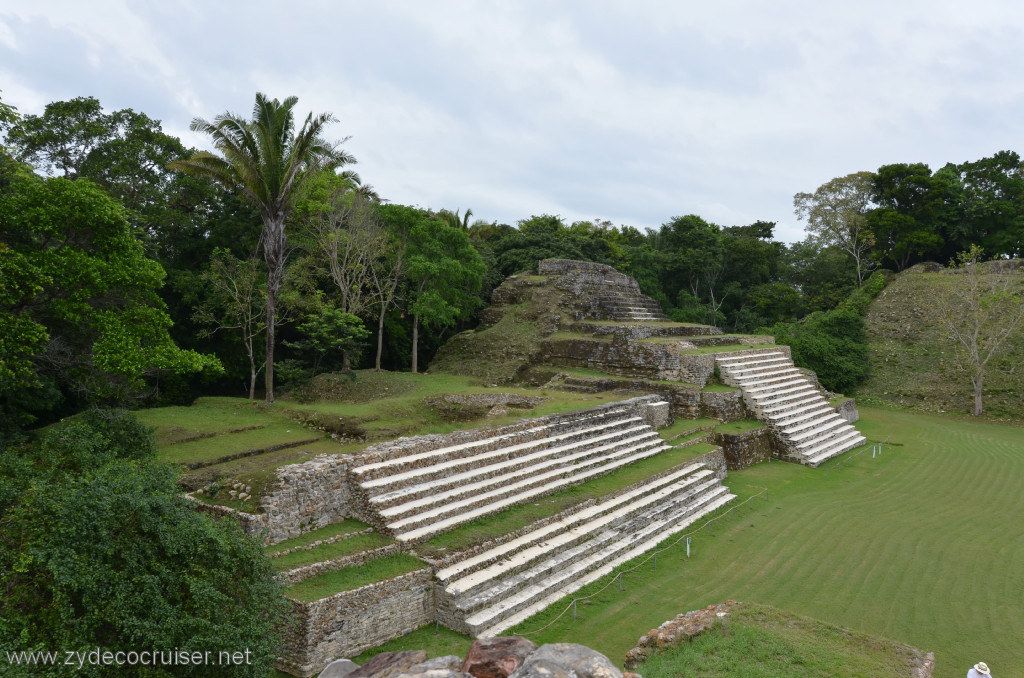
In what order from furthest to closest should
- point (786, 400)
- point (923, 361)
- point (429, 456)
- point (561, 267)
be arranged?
point (923, 361) < point (561, 267) < point (786, 400) < point (429, 456)

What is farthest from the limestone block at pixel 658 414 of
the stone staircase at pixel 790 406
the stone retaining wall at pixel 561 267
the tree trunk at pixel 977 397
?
the tree trunk at pixel 977 397

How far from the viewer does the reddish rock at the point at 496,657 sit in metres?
4.44

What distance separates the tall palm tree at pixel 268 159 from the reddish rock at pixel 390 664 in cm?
843

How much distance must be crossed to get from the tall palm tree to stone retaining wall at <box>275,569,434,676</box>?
7511 millimetres

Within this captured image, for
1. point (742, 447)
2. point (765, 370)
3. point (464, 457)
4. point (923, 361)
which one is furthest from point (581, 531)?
point (923, 361)

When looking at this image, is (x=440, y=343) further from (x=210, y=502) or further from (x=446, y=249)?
(x=210, y=502)

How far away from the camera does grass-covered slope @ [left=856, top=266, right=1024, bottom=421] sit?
2048 cm

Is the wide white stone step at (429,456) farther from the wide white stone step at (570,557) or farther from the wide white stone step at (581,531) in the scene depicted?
the wide white stone step at (570,557)

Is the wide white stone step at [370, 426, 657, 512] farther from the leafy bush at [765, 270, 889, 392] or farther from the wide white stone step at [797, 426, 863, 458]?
the leafy bush at [765, 270, 889, 392]

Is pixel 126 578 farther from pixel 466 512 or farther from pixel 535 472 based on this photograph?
pixel 535 472

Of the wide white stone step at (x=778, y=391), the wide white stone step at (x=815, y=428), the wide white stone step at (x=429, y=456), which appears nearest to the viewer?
the wide white stone step at (x=429, y=456)

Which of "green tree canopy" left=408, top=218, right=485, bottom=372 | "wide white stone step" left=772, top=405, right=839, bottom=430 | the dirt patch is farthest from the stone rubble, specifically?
"green tree canopy" left=408, top=218, right=485, bottom=372

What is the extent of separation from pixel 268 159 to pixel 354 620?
9.06 meters

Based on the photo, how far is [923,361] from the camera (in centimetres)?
2289
